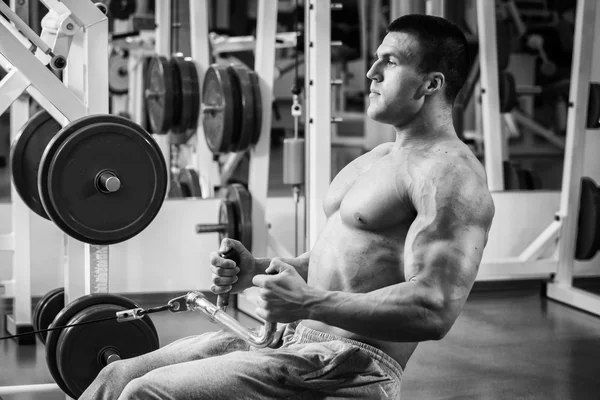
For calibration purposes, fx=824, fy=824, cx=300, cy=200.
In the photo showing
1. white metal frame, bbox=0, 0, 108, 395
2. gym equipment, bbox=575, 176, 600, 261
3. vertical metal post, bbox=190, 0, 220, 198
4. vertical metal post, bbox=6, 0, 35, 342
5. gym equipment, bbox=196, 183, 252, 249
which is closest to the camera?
white metal frame, bbox=0, 0, 108, 395

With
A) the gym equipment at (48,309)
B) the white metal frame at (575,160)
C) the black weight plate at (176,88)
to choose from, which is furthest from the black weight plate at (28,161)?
the white metal frame at (575,160)

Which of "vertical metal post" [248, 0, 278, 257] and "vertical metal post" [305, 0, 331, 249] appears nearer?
"vertical metal post" [305, 0, 331, 249]

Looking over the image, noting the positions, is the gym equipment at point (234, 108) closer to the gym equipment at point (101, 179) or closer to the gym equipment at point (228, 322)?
the gym equipment at point (101, 179)

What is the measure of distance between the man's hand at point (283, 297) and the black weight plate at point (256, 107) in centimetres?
248

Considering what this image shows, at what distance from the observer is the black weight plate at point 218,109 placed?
3.69 meters

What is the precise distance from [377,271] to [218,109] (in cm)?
244

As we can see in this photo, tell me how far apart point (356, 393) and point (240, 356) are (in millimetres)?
206

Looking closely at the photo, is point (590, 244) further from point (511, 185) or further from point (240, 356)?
point (240, 356)

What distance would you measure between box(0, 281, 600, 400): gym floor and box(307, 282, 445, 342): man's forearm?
56.2 inches

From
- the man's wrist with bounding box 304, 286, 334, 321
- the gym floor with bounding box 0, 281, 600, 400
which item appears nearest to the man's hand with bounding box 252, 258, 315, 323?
the man's wrist with bounding box 304, 286, 334, 321

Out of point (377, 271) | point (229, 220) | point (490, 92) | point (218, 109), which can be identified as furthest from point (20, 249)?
point (490, 92)

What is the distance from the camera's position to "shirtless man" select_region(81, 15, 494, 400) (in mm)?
1300

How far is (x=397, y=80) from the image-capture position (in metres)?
1.47

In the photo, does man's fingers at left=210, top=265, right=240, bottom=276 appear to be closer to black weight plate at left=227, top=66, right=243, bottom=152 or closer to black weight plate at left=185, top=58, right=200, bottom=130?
black weight plate at left=227, top=66, right=243, bottom=152
